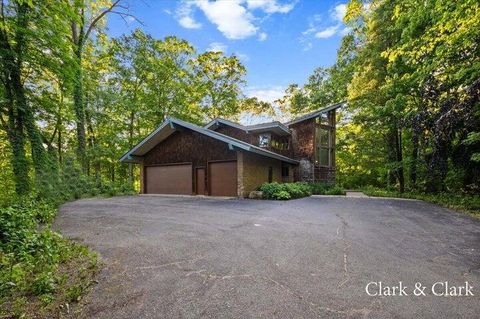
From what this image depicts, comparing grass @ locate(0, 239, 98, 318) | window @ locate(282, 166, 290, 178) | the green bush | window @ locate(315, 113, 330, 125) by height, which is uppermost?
window @ locate(315, 113, 330, 125)

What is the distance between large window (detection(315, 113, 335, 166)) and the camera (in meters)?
18.8

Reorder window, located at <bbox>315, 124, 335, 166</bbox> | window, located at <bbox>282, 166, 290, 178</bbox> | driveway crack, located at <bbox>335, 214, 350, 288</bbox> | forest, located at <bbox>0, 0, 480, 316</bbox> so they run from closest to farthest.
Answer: driveway crack, located at <bbox>335, 214, 350, 288</bbox>, forest, located at <bbox>0, 0, 480, 316</bbox>, window, located at <bbox>315, 124, 335, 166</bbox>, window, located at <bbox>282, 166, 290, 178</bbox>

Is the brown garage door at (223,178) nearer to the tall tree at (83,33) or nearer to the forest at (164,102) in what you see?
the forest at (164,102)

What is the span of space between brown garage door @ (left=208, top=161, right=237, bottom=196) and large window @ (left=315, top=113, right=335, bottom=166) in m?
7.72

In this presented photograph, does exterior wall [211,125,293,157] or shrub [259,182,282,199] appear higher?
exterior wall [211,125,293,157]

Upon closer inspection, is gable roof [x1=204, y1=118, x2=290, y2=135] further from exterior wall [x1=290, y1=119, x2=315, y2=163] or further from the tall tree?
the tall tree

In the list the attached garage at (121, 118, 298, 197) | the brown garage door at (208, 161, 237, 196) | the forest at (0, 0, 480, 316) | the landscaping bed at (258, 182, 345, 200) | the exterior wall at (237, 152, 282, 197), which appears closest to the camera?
the forest at (0, 0, 480, 316)

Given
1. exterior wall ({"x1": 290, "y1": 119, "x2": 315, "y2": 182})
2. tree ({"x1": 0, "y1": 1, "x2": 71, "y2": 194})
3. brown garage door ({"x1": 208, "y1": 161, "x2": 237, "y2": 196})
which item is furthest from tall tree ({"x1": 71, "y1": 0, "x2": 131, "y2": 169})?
exterior wall ({"x1": 290, "y1": 119, "x2": 315, "y2": 182})

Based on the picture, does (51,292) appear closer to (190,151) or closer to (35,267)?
(35,267)

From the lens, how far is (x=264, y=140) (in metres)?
18.0

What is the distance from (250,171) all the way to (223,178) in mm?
1720

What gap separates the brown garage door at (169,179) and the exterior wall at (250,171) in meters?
4.02

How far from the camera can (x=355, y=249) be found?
4395 millimetres

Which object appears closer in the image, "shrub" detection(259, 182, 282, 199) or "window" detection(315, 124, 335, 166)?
"shrub" detection(259, 182, 282, 199)
